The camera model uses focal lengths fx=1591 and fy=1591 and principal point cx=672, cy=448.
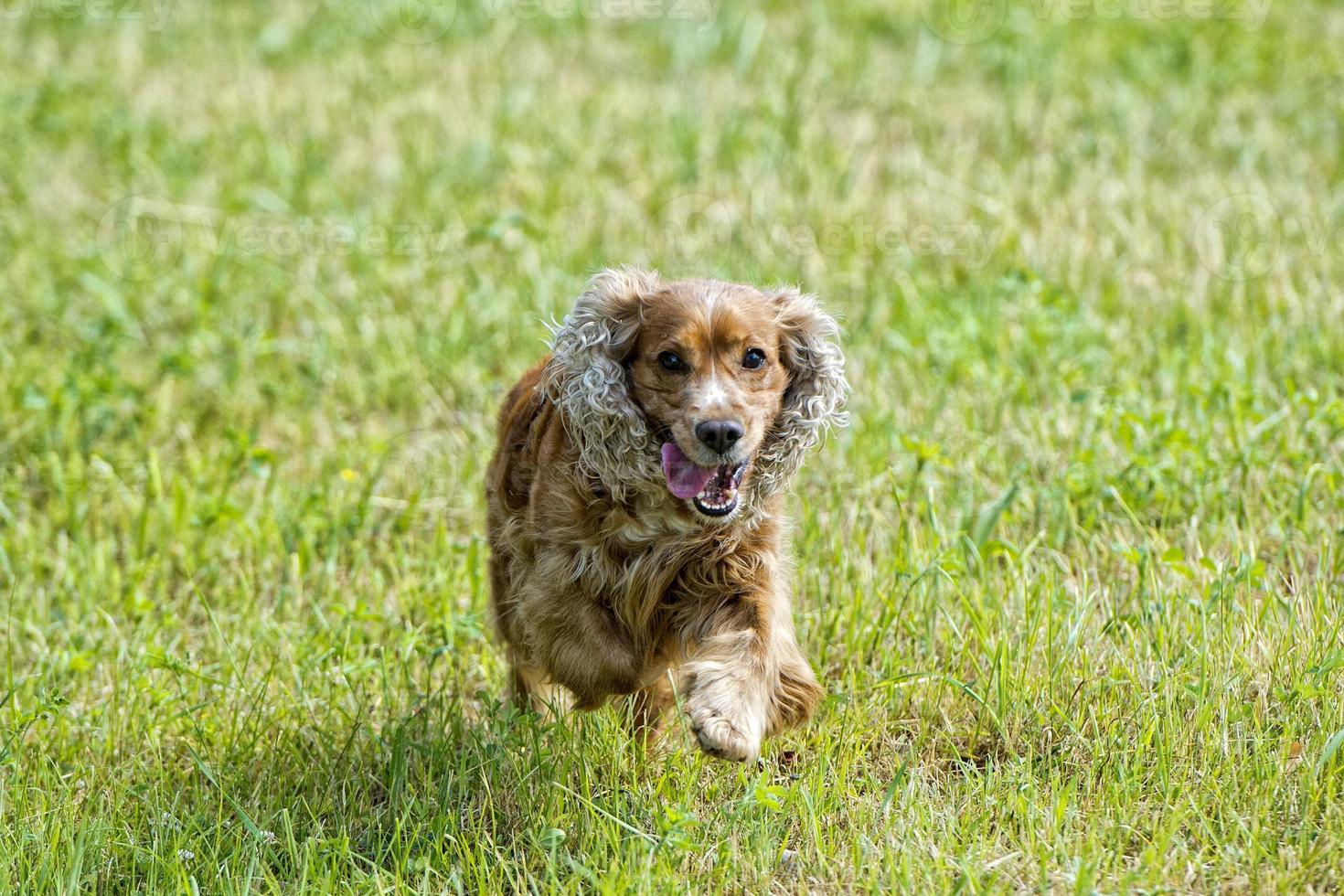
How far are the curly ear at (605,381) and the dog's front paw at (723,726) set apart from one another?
602mm

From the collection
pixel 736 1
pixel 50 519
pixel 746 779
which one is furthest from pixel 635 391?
pixel 736 1

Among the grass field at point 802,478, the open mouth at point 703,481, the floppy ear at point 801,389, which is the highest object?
the floppy ear at point 801,389

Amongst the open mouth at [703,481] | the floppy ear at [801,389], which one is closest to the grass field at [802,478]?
the open mouth at [703,481]

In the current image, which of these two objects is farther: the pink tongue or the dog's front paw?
the pink tongue

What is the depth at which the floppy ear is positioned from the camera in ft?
13.8

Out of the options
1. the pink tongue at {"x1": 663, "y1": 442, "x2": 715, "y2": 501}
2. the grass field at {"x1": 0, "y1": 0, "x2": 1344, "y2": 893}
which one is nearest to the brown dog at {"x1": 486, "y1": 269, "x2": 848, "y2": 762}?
the pink tongue at {"x1": 663, "y1": 442, "x2": 715, "y2": 501}

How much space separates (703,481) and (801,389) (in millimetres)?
491

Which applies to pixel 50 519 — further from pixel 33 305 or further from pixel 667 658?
pixel 667 658

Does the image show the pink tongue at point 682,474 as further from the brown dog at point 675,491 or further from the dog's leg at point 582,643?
the dog's leg at point 582,643

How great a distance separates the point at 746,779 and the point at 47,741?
Answer: 2.09m

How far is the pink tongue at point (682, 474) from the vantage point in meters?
3.93

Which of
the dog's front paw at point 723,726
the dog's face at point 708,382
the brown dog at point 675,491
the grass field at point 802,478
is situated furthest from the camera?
the grass field at point 802,478

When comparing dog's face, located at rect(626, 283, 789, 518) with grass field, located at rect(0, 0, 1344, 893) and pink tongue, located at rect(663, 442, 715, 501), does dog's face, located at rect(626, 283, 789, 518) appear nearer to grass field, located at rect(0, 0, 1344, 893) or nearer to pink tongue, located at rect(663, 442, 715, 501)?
pink tongue, located at rect(663, 442, 715, 501)

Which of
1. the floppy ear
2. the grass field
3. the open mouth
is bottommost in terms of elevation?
the grass field
